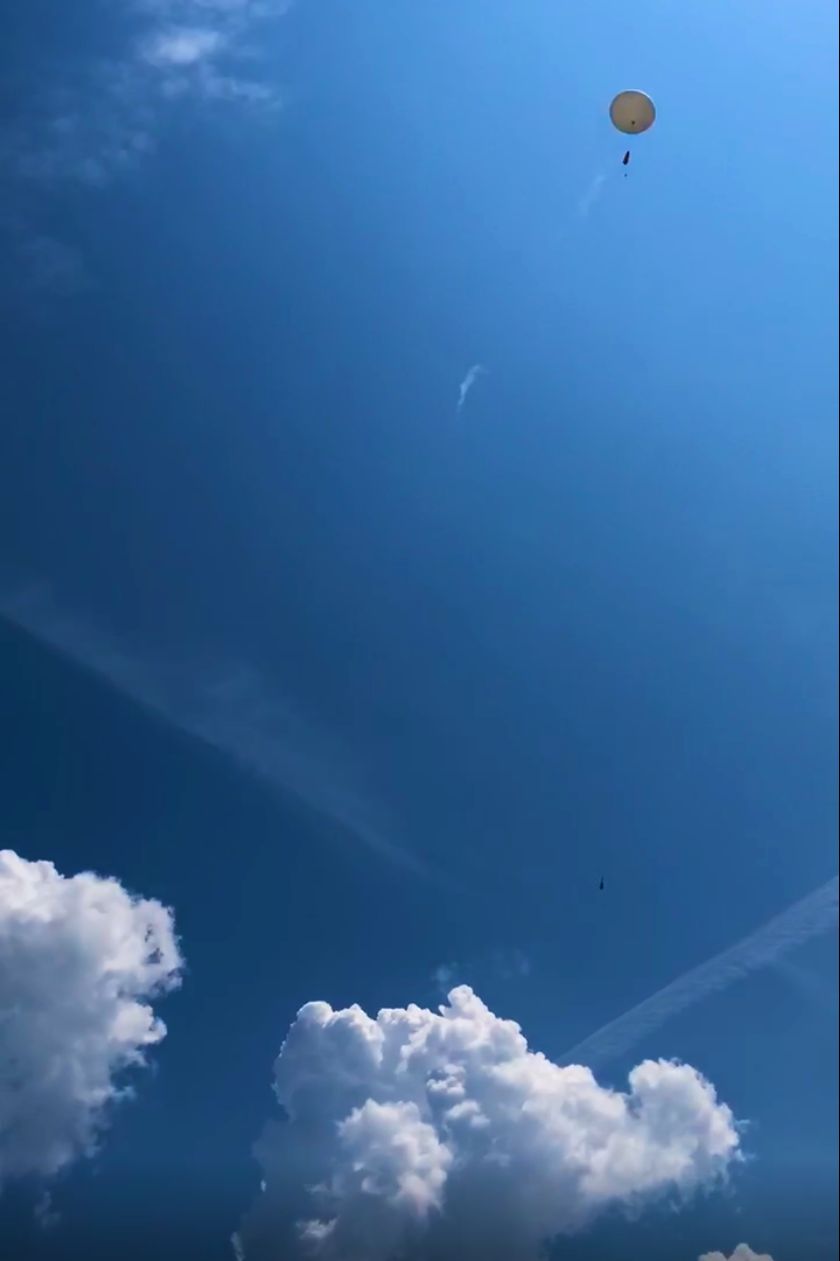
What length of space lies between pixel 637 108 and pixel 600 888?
34.5 meters

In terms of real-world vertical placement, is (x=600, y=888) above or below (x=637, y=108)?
below

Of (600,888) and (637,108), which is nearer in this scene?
(637,108)

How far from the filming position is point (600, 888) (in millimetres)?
47750

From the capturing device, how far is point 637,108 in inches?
1752
